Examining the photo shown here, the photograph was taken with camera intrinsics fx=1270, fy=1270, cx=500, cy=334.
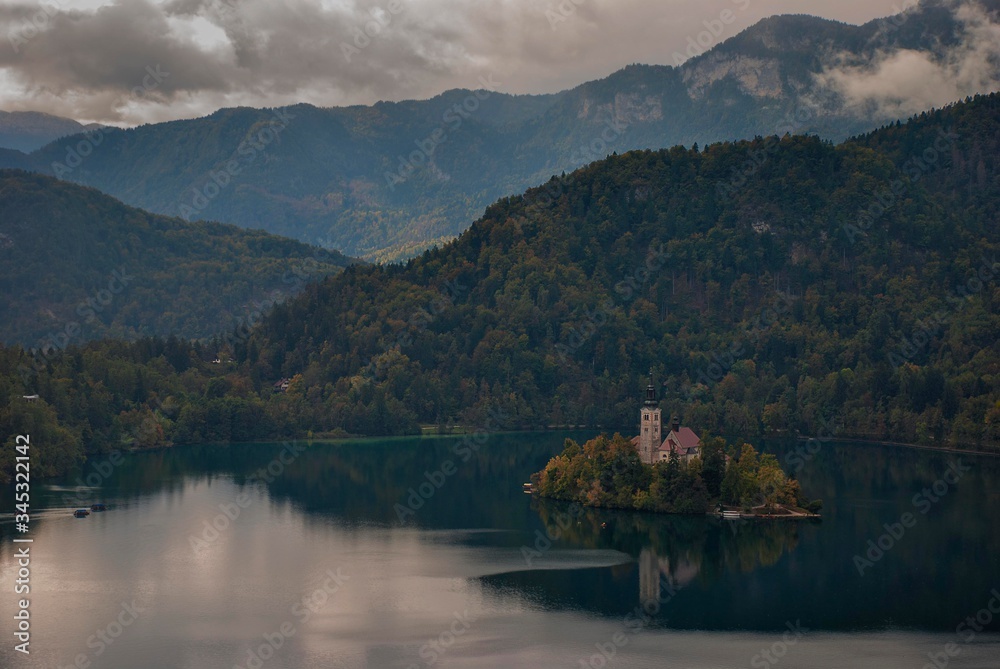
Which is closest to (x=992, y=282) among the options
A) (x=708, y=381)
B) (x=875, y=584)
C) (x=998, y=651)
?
(x=708, y=381)

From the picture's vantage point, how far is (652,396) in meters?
116

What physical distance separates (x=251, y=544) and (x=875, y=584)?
4834 cm

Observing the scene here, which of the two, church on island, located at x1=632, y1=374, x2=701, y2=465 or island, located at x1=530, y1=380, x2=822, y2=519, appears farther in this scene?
church on island, located at x1=632, y1=374, x2=701, y2=465

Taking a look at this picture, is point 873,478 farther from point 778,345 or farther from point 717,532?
point 778,345

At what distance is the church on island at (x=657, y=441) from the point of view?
376 ft

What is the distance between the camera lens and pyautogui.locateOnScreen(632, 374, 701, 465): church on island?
114 metres
